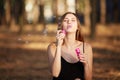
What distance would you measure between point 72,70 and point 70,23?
0.69 m

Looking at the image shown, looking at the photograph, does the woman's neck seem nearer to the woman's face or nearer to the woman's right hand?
the woman's face

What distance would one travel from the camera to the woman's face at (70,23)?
7.02 metres

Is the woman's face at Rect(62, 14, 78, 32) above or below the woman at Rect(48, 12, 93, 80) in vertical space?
above

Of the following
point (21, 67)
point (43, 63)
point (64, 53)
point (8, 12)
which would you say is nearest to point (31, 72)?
point (21, 67)

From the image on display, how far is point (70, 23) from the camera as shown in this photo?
7051mm

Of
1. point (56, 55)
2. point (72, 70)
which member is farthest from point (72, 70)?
point (56, 55)

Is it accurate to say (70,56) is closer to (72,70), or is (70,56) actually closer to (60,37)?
(72,70)

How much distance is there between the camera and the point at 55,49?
7094 millimetres

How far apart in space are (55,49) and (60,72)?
350 millimetres

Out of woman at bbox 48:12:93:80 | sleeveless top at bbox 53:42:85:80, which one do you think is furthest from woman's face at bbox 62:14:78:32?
sleeveless top at bbox 53:42:85:80

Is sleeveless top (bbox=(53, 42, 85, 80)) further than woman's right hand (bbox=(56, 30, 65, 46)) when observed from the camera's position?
Yes

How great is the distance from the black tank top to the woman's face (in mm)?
487

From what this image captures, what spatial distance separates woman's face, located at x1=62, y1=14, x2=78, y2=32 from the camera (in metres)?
7.02

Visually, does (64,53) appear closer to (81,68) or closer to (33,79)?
(81,68)
